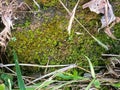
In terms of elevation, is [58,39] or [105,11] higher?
[105,11]

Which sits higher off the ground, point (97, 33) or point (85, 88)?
point (97, 33)

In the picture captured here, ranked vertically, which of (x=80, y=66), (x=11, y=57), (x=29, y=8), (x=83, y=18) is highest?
(x=29, y=8)

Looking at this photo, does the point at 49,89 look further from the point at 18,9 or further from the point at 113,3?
the point at 113,3

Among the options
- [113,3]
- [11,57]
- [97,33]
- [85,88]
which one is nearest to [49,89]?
[85,88]
